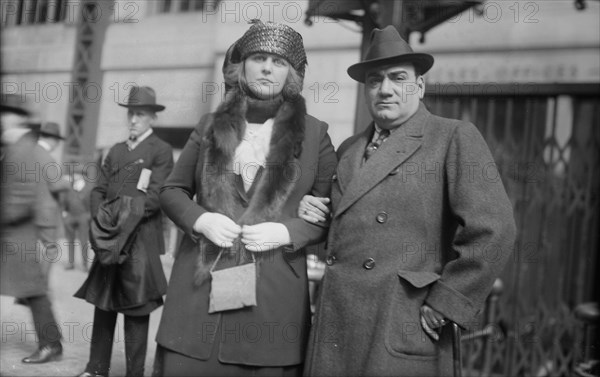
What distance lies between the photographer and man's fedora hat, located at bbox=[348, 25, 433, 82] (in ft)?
8.13

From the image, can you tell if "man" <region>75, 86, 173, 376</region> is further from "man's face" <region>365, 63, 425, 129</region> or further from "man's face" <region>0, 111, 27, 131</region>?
"man's face" <region>365, 63, 425, 129</region>

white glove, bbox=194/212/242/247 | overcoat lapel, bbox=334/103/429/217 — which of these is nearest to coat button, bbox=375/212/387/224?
overcoat lapel, bbox=334/103/429/217

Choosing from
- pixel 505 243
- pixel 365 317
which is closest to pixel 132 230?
pixel 365 317

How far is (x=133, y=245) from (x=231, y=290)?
4.39ft

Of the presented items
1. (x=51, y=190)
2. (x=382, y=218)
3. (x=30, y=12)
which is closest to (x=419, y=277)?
(x=382, y=218)

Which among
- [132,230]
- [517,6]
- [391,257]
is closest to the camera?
[391,257]

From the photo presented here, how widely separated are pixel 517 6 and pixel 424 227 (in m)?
3.27

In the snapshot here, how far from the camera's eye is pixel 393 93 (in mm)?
2480

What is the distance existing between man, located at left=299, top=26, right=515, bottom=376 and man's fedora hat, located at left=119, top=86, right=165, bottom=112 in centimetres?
152

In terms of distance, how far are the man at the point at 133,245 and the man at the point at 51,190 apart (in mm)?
219

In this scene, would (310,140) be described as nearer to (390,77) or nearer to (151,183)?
(390,77)

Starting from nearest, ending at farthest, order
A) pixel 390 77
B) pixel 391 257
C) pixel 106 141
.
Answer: pixel 391 257
pixel 390 77
pixel 106 141

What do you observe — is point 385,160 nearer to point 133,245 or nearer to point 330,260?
point 330,260

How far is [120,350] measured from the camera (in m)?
4.50
